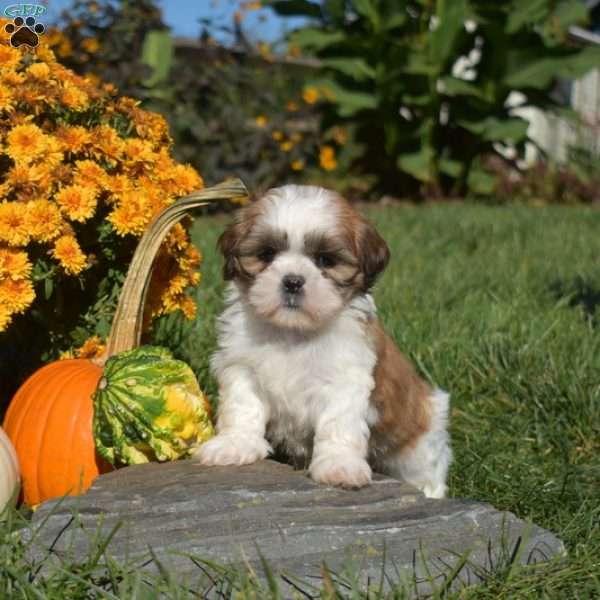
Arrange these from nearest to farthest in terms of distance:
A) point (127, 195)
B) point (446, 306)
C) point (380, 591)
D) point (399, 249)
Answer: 1. point (380, 591)
2. point (127, 195)
3. point (446, 306)
4. point (399, 249)

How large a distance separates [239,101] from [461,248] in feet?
14.5

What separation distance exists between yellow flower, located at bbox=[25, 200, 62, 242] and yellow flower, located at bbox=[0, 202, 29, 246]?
2 centimetres

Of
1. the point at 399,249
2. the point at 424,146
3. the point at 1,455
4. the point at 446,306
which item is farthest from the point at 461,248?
the point at 1,455

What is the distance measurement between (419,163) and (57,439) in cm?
895

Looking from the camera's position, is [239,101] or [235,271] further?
[239,101]

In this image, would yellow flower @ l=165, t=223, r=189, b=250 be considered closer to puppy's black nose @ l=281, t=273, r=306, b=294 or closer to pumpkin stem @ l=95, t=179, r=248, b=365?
pumpkin stem @ l=95, t=179, r=248, b=365

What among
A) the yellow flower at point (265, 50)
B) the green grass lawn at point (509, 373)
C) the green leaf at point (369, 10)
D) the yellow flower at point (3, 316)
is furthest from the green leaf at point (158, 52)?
the yellow flower at point (3, 316)

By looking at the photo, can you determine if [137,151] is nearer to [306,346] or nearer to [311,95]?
[306,346]

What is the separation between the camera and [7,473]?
3.11 metres

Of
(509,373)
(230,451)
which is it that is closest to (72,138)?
(230,451)

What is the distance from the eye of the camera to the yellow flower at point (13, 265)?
3.29 m

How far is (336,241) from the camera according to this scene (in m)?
3.16

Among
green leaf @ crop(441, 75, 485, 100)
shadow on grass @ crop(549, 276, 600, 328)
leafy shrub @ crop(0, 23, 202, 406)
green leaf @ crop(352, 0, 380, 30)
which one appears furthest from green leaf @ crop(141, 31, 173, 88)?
leafy shrub @ crop(0, 23, 202, 406)

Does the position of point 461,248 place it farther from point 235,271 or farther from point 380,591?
point 380,591
